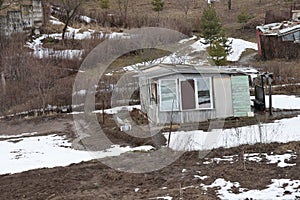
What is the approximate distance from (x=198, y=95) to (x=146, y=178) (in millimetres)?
5739

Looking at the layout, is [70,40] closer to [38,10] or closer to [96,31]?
[96,31]

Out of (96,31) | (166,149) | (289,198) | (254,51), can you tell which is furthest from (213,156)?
(96,31)

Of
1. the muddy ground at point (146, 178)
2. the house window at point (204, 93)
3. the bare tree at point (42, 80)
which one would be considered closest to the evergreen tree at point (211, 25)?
the bare tree at point (42, 80)

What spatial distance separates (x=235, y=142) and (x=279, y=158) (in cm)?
191

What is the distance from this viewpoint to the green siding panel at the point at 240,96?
43.4ft

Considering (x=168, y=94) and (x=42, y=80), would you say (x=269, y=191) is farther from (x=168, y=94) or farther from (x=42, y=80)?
(x=42, y=80)

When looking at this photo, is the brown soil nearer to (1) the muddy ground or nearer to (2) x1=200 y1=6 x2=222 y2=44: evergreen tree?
(1) the muddy ground

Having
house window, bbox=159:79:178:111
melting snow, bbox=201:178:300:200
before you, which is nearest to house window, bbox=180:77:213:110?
house window, bbox=159:79:178:111

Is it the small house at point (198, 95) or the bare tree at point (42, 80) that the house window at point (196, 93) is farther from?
the bare tree at point (42, 80)

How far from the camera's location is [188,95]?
1292cm

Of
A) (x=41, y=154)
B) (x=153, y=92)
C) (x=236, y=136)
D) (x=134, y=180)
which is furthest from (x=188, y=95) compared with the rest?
(x=134, y=180)

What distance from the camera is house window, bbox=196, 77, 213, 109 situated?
12.9 meters

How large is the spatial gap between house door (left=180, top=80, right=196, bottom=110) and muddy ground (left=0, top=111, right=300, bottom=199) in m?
3.59

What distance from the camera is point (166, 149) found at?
32.2 feet
